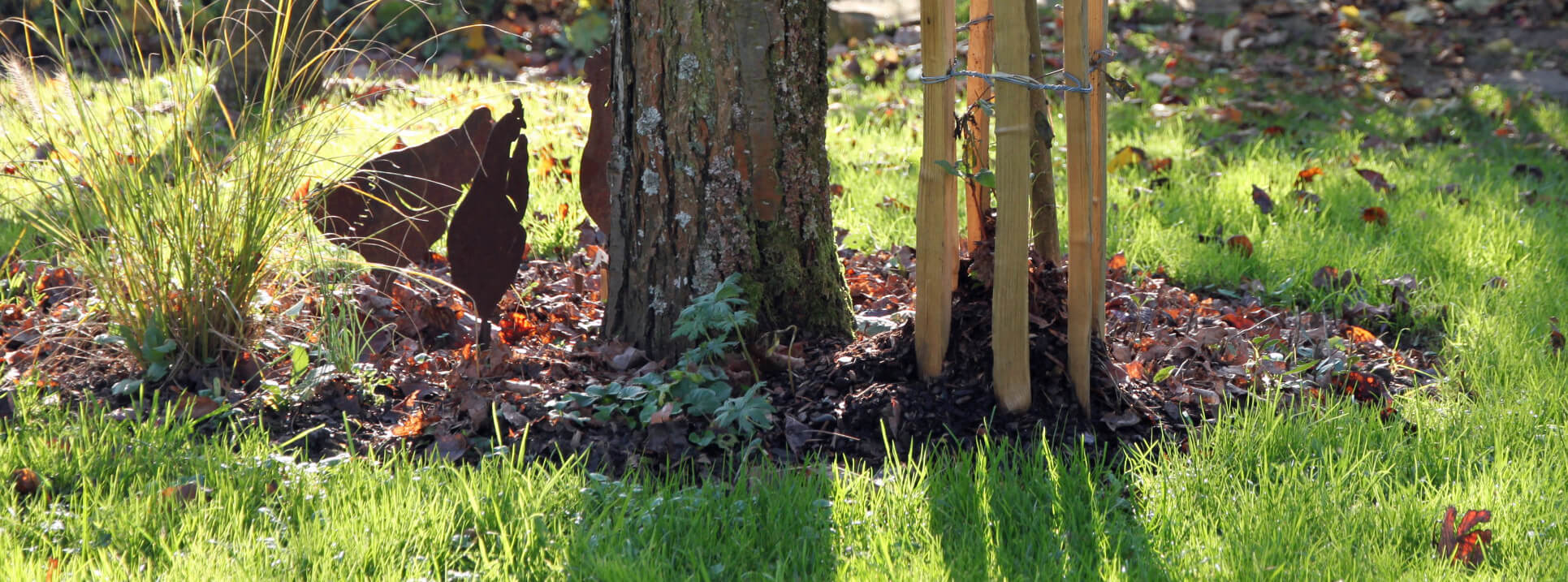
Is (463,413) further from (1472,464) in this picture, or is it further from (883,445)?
(1472,464)

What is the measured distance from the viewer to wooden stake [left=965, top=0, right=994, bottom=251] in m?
2.36

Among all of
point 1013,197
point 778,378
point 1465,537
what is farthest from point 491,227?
point 1465,537

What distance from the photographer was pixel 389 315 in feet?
10.3

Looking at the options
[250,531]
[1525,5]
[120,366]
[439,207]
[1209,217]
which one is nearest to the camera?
[250,531]

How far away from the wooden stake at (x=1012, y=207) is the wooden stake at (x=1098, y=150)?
7.0 inches

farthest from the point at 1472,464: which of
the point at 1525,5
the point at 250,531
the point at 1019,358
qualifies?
the point at 1525,5

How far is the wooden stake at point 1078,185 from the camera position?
216cm

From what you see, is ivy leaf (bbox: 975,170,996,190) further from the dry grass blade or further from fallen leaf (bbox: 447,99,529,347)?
the dry grass blade

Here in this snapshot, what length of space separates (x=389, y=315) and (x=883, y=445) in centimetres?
154

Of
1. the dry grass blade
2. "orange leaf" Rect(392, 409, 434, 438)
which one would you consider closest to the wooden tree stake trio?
"orange leaf" Rect(392, 409, 434, 438)

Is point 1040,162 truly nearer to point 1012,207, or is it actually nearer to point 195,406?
point 1012,207

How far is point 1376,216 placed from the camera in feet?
13.7

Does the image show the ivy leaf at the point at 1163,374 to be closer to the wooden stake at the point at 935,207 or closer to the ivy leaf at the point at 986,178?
the wooden stake at the point at 935,207

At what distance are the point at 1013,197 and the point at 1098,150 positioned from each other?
15.9 inches
